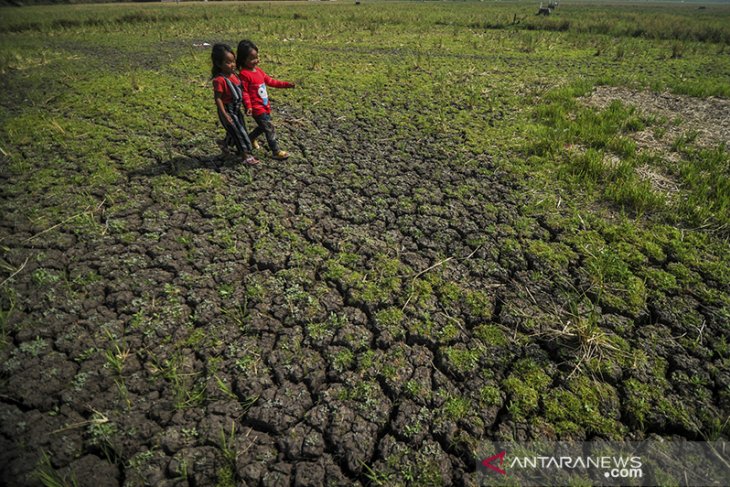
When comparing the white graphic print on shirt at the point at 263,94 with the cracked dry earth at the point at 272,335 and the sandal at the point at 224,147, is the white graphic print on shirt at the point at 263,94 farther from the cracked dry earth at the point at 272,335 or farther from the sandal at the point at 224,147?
the cracked dry earth at the point at 272,335

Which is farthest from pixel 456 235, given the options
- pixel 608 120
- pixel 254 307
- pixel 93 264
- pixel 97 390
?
pixel 608 120

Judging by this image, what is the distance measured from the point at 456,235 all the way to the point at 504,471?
225cm

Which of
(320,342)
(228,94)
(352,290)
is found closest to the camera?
(320,342)

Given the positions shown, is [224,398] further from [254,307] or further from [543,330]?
[543,330]

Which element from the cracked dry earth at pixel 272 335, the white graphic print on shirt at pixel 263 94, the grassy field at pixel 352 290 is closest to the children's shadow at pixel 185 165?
the grassy field at pixel 352 290

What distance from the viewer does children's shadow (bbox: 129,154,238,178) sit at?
15.1 feet

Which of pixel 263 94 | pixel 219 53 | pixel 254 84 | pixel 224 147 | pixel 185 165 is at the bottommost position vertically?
pixel 185 165

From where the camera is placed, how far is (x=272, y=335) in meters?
2.65

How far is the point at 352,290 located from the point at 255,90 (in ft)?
10.2

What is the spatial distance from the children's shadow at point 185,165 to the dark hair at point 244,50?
1350 millimetres

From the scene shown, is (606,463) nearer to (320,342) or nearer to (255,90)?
(320,342)

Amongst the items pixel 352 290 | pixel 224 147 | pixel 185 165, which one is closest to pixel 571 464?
pixel 352 290

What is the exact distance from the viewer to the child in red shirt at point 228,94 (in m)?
4.04

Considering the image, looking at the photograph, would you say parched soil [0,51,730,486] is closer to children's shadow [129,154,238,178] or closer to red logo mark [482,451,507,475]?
red logo mark [482,451,507,475]
